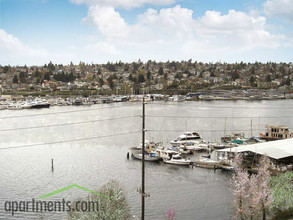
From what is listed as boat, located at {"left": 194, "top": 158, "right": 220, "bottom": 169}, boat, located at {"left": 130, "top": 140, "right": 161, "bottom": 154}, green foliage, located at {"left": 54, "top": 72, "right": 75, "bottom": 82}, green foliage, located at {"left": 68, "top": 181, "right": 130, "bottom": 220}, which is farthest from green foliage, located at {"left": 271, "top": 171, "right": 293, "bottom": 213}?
green foliage, located at {"left": 54, "top": 72, "right": 75, "bottom": 82}

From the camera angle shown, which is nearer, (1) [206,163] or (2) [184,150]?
(1) [206,163]

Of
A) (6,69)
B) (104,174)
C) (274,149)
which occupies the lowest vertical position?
(104,174)

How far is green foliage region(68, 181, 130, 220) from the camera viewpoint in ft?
20.0

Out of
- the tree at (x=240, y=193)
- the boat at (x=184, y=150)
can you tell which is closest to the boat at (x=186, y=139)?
the boat at (x=184, y=150)

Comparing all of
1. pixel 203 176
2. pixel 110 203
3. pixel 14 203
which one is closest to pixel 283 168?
pixel 203 176

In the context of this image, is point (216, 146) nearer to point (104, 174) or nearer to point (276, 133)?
point (276, 133)

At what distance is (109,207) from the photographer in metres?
6.34

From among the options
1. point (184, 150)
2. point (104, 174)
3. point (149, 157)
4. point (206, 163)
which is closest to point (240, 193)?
point (206, 163)

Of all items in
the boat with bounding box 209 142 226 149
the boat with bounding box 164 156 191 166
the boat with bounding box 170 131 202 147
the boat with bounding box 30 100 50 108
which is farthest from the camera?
the boat with bounding box 30 100 50 108

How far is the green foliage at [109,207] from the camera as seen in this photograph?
20.0 ft

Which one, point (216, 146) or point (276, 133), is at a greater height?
point (276, 133)

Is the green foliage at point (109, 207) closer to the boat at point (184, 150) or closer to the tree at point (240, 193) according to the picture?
the tree at point (240, 193)

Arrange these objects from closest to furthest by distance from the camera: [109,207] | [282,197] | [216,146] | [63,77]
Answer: [109,207] < [282,197] < [216,146] < [63,77]

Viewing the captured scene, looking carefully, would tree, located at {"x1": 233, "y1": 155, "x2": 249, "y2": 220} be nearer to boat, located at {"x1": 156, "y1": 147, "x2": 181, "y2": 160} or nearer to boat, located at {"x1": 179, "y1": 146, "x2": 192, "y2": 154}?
boat, located at {"x1": 156, "y1": 147, "x2": 181, "y2": 160}
